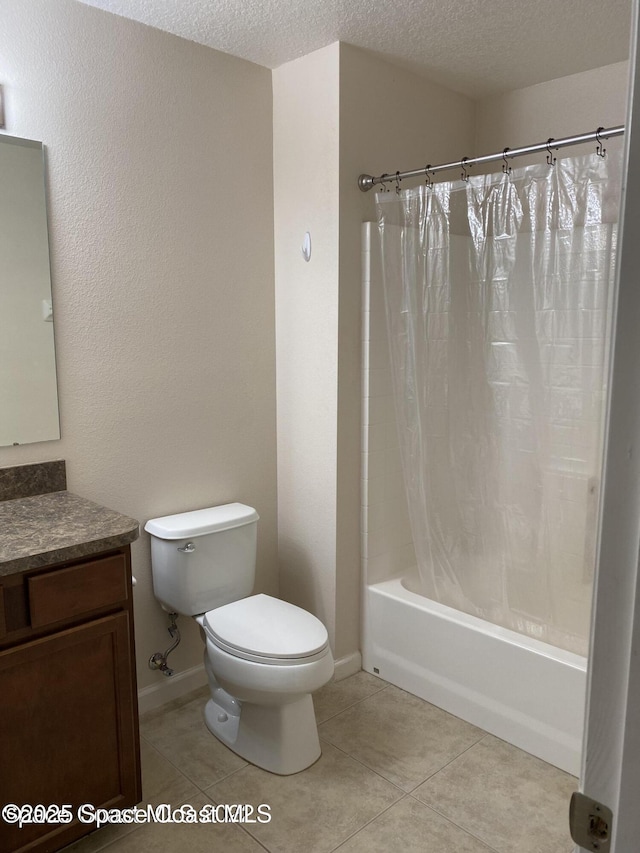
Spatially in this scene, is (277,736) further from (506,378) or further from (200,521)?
(506,378)

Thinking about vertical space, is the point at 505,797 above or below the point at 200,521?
below

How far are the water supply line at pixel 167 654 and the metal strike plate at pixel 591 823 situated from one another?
2.11m

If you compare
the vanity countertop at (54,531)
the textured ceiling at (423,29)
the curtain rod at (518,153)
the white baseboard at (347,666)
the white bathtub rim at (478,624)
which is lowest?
the white baseboard at (347,666)

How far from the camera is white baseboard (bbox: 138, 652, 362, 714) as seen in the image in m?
2.55

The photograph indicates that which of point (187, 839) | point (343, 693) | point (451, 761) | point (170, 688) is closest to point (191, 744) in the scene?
point (170, 688)

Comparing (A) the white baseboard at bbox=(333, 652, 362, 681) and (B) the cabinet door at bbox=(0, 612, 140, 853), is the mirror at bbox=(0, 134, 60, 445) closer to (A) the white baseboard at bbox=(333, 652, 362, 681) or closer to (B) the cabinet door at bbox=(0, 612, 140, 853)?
(B) the cabinet door at bbox=(0, 612, 140, 853)

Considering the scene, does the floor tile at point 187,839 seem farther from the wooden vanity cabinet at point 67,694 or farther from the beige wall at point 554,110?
the beige wall at point 554,110

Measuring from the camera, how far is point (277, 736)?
2213 mm

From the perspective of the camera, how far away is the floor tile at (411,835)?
1892mm

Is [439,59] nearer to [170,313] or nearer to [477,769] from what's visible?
[170,313]

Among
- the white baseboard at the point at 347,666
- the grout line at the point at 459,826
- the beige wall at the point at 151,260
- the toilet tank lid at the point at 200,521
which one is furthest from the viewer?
the white baseboard at the point at 347,666

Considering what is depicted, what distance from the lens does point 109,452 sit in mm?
2377

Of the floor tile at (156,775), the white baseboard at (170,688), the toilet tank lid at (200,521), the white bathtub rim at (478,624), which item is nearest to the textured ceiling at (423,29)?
the toilet tank lid at (200,521)

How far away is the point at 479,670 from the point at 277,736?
0.75m
